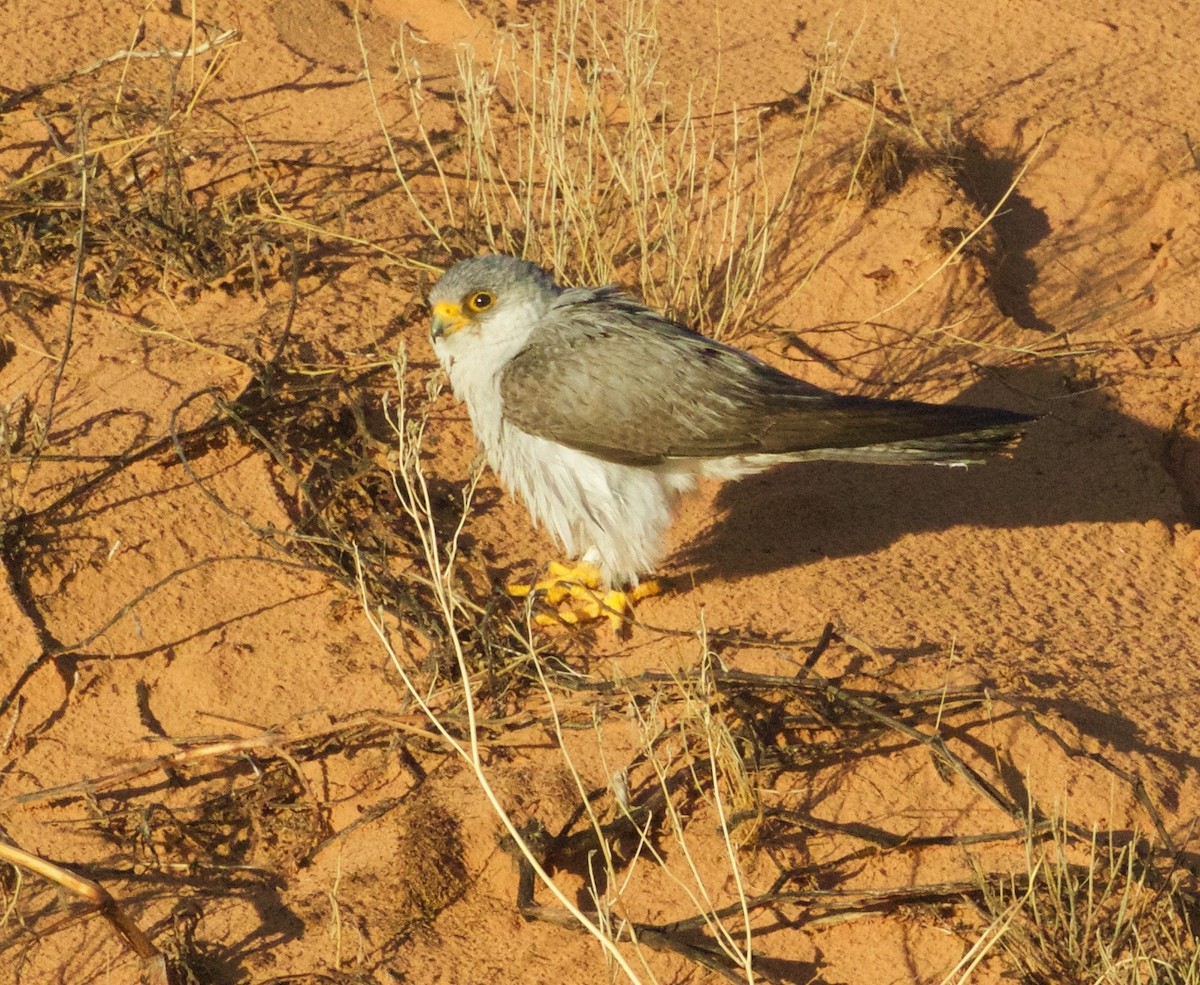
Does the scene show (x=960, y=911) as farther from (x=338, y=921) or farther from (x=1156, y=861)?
(x=338, y=921)

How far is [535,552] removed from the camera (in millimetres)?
5539

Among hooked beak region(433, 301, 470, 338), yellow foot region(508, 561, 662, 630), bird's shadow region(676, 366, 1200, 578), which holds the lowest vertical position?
bird's shadow region(676, 366, 1200, 578)

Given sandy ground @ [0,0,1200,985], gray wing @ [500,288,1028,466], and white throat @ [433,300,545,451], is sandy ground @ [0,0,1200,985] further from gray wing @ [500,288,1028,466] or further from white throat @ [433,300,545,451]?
gray wing @ [500,288,1028,466]

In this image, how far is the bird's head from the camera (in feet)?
16.8

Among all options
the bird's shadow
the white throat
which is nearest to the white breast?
the white throat

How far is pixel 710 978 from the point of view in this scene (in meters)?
3.87

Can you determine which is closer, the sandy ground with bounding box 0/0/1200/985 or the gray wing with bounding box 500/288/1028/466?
the sandy ground with bounding box 0/0/1200/985

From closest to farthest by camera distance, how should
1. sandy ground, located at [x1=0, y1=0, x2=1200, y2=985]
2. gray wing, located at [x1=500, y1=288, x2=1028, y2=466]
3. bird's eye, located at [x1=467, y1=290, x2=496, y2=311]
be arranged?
1. sandy ground, located at [x1=0, y1=0, x2=1200, y2=985]
2. gray wing, located at [x1=500, y1=288, x2=1028, y2=466]
3. bird's eye, located at [x1=467, y1=290, x2=496, y2=311]

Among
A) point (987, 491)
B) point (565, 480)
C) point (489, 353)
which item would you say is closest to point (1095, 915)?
point (565, 480)

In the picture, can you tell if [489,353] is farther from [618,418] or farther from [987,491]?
[987,491]

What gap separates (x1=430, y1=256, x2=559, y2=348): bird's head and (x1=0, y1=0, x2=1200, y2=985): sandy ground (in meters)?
0.35

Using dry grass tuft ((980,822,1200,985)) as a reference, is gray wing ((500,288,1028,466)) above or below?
above

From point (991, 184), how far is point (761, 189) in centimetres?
134

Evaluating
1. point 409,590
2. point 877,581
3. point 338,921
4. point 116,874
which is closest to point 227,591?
point 409,590
